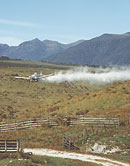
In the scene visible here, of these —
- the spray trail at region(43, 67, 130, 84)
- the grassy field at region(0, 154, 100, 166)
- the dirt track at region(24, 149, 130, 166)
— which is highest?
the spray trail at region(43, 67, 130, 84)

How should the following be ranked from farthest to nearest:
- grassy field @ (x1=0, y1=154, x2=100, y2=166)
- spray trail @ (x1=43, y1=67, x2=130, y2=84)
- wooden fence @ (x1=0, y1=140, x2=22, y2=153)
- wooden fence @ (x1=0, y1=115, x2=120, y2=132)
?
spray trail @ (x1=43, y1=67, x2=130, y2=84) → wooden fence @ (x1=0, y1=115, x2=120, y2=132) → wooden fence @ (x1=0, y1=140, x2=22, y2=153) → grassy field @ (x1=0, y1=154, x2=100, y2=166)

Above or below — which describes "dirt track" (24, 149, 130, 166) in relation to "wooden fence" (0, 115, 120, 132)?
below

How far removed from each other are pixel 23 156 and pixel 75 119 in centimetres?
2217

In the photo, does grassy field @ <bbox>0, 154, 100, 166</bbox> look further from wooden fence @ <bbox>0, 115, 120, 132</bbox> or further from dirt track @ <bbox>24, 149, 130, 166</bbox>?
wooden fence @ <bbox>0, 115, 120, 132</bbox>

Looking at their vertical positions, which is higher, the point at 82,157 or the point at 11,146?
the point at 11,146

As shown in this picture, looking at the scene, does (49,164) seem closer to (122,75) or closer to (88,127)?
(88,127)

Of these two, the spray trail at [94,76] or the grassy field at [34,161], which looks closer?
the grassy field at [34,161]

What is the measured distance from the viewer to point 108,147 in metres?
38.3

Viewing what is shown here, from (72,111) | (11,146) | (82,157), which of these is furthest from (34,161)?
(72,111)

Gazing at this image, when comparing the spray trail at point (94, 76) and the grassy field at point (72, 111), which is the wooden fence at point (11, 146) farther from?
the spray trail at point (94, 76)

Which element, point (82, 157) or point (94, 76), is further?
point (94, 76)

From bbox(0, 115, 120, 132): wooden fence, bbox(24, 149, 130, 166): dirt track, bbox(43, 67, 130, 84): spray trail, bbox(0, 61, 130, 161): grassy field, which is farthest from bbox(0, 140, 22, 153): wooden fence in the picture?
bbox(43, 67, 130, 84): spray trail

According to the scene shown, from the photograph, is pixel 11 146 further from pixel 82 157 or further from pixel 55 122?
pixel 55 122

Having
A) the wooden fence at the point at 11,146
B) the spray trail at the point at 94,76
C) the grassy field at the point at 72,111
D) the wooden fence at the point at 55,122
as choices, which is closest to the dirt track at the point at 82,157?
the grassy field at the point at 72,111
